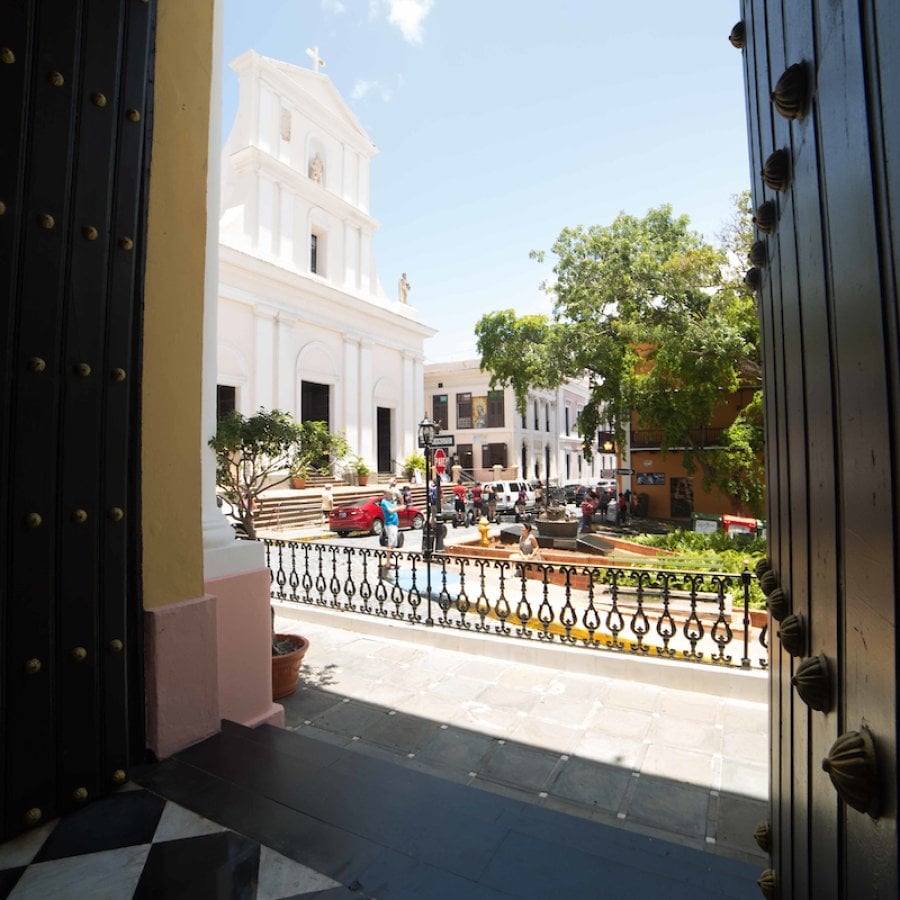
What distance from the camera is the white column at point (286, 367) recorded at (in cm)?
2541

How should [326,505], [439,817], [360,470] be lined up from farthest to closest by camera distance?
[360,470] < [326,505] < [439,817]

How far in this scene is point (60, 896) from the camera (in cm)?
167

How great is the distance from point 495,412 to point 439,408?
15.8 feet

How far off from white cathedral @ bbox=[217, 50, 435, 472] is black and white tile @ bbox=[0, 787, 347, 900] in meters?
23.2

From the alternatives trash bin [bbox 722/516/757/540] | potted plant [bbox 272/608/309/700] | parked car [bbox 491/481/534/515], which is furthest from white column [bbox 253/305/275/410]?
potted plant [bbox 272/608/309/700]

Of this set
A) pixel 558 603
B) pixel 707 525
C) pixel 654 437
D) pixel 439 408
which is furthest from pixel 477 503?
pixel 439 408

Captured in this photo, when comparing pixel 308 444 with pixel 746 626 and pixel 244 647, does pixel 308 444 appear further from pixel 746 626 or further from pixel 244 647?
pixel 746 626

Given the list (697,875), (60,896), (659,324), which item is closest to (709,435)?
(659,324)

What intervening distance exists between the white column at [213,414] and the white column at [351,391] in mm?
25664

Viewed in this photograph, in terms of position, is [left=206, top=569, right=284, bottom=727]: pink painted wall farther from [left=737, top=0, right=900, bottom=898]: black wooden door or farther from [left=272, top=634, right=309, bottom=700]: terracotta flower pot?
[left=737, top=0, right=900, bottom=898]: black wooden door

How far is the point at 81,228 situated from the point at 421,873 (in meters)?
2.75

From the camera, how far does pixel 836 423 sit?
0.79 meters

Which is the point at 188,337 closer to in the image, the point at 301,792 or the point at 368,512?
the point at 301,792

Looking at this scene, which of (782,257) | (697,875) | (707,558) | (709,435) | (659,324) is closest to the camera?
(782,257)
